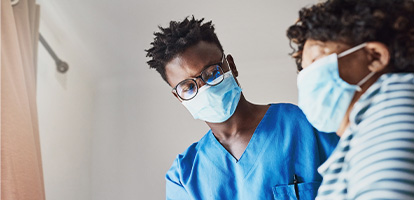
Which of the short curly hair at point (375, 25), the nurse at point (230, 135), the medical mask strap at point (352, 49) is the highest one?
the short curly hair at point (375, 25)

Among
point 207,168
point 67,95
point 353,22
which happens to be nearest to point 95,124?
point 67,95

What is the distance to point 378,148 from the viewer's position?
597mm

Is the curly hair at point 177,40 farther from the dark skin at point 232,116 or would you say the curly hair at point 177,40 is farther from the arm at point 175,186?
the arm at point 175,186

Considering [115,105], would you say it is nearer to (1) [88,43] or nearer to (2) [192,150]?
(1) [88,43]

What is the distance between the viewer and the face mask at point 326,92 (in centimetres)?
72

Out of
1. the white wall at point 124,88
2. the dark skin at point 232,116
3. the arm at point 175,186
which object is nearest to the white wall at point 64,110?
the white wall at point 124,88

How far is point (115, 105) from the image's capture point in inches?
91.3

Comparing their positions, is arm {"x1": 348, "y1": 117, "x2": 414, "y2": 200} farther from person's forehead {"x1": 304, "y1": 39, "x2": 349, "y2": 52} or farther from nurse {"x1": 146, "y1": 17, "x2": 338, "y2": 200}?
nurse {"x1": 146, "y1": 17, "x2": 338, "y2": 200}

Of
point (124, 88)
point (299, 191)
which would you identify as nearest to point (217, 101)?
point (299, 191)

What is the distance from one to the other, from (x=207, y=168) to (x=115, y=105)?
1164 mm

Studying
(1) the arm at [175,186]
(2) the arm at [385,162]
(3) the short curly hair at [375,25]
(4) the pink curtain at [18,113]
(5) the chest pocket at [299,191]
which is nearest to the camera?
(2) the arm at [385,162]

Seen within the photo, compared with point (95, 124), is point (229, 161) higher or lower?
higher

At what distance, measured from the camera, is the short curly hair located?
2.24 feet

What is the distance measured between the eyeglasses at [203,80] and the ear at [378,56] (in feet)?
1.72
